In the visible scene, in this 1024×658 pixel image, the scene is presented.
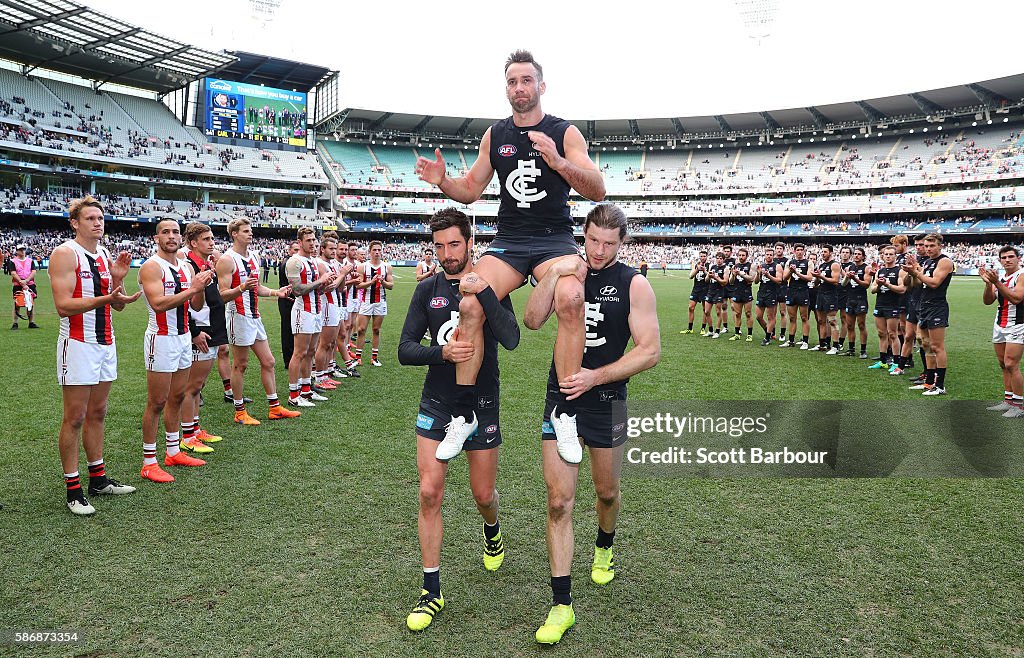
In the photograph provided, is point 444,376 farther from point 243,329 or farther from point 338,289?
point 338,289

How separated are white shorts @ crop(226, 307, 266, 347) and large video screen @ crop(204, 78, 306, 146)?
206 feet

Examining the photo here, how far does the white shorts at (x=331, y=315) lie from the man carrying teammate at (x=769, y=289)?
33.4 ft

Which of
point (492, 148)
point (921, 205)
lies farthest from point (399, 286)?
point (921, 205)

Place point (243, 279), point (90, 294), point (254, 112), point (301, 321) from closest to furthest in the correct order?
point (90, 294)
point (243, 279)
point (301, 321)
point (254, 112)

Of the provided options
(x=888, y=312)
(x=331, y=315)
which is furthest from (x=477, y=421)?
(x=888, y=312)

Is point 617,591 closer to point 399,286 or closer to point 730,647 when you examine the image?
point 730,647

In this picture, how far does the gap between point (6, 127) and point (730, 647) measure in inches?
2556

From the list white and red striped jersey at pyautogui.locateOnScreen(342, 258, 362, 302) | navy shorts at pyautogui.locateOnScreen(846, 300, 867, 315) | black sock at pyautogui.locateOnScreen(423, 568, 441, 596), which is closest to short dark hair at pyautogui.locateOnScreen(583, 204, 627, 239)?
black sock at pyautogui.locateOnScreen(423, 568, 441, 596)

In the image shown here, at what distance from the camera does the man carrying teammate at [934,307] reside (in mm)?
9578

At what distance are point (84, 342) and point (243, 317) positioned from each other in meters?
2.90

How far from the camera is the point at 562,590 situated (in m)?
3.41

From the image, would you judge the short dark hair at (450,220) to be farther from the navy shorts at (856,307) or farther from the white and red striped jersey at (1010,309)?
the navy shorts at (856,307)

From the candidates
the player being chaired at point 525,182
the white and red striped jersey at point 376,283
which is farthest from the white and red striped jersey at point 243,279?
the player being chaired at point 525,182

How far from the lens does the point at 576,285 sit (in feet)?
11.3
